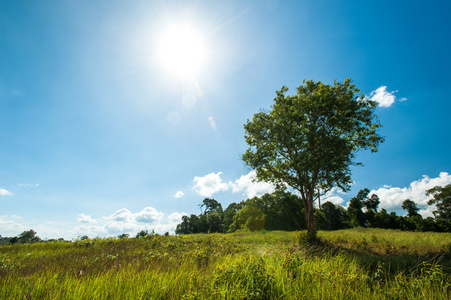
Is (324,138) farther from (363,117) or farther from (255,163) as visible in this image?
(255,163)

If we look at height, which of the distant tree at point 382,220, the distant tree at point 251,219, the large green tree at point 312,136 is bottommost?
the distant tree at point 382,220

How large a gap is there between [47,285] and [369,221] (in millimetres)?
57064

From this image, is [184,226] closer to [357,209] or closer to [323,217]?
[323,217]

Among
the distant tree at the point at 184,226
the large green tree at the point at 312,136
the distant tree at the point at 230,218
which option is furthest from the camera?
the distant tree at the point at 184,226

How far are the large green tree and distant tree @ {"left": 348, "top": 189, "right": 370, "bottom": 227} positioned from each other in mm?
37215

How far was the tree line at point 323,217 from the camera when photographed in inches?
1400

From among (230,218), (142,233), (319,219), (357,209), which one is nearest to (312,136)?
(142,233)

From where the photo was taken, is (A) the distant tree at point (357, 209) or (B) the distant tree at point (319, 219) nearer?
(B) the distant tree at point (319, 219)

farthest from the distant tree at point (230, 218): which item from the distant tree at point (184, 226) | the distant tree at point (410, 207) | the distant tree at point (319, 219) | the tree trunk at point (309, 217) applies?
the distant tree at point (410, 207)

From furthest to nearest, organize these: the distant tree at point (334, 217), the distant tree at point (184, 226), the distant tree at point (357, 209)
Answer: the distant tree at point (184, 226) < the distant tree at point (334, 217) < the distant tree at point (357, 209)

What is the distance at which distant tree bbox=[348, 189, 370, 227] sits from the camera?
44500 millimetres

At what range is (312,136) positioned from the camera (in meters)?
15.4

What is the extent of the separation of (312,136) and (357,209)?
4411 centimetres

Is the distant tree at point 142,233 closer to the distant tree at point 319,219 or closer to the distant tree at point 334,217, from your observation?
the distant tree at point 319,219
